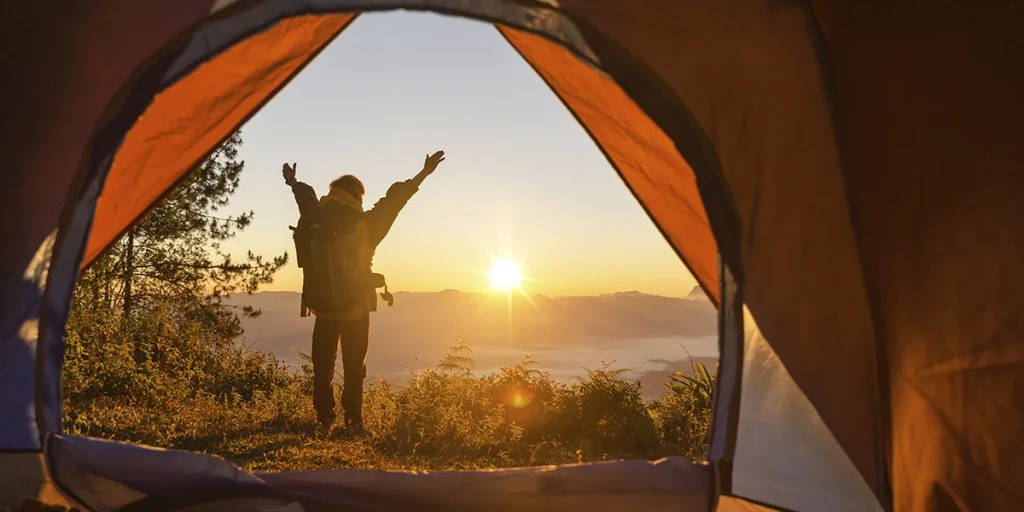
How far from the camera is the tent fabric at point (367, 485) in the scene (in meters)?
2.40

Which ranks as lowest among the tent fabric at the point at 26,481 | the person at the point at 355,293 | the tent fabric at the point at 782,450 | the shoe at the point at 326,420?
the shoe at the point at 326,420

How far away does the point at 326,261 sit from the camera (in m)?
5.12

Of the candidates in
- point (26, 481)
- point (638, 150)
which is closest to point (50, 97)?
point (26, 481)

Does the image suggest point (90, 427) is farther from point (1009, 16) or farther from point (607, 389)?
point (1009, 16)

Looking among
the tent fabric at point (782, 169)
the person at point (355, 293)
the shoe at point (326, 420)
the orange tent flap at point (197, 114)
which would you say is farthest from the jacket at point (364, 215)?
the tent fabric at point (782, 169)

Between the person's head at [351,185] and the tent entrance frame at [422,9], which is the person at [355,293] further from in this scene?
the tent entrance frame at [422,9]

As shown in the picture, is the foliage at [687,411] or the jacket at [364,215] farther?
the foliage at [687,411]

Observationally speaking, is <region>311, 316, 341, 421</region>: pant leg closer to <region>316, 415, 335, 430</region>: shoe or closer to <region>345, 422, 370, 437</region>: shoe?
<region>316, 415, 335, 430</region>: shoe

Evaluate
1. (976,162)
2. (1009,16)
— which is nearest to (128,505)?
(976,162)

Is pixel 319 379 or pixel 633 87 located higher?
pixel 633 87

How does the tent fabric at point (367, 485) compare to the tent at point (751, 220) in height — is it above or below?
below

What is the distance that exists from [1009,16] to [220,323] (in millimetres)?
9872

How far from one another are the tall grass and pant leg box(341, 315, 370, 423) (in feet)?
0.78

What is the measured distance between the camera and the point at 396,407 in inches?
238
